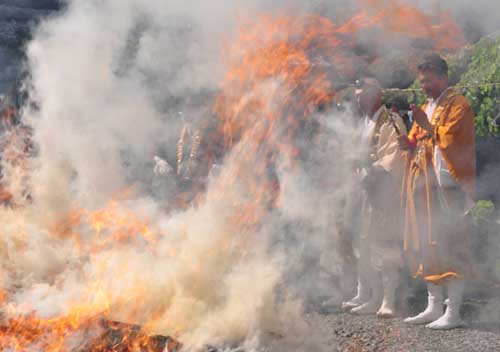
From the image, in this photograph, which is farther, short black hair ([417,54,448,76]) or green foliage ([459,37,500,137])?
green foliage ([459,37,500,137])

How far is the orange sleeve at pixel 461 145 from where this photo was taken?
4723 mm

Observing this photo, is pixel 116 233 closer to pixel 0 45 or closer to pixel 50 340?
pixel 50 340

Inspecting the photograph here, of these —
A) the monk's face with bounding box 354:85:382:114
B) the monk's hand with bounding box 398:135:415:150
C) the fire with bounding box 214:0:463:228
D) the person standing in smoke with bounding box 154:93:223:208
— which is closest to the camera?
the monk's hand with bounding box 398:135:415:150

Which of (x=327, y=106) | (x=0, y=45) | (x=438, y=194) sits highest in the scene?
(x=0, y=45)

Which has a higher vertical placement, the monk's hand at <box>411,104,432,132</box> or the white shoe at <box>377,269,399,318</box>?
the monk's hand at <box>411,104,432,132</box>

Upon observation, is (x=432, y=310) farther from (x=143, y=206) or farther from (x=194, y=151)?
(x=194, y=151)

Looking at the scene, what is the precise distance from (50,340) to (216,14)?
12.9ft

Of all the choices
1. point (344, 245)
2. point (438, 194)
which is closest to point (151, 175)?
point (344, 245)

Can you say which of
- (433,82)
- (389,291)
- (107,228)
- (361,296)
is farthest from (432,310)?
(107,228)

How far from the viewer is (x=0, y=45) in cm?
1517

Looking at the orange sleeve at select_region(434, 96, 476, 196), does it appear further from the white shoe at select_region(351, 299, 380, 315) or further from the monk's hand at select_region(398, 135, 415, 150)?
the white shoe at select_region(351, 299, 380, 315)

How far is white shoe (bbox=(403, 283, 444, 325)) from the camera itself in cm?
491

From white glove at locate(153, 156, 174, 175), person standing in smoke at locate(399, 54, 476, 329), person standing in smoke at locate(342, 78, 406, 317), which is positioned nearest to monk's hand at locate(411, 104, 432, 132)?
person standing in smoke at locate(399, 54, 476, 329)

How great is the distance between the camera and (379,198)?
540cm
